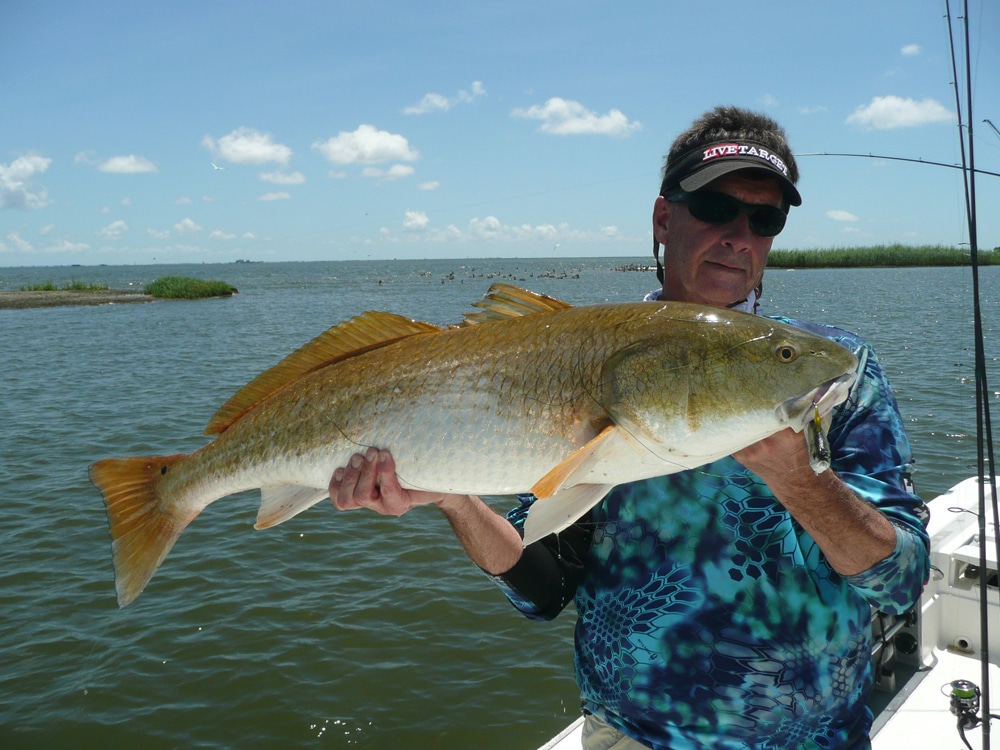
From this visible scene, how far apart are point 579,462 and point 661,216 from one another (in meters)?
1.29

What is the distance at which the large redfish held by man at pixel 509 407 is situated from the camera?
201 cm

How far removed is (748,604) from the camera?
2156 millimetres

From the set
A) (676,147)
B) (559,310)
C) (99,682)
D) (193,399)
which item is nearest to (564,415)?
(559,310)

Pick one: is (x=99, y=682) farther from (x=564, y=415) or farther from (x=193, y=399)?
(x=193, y=399)

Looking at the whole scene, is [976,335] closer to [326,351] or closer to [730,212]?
[730,212]

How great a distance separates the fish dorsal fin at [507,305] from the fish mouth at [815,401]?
805mm

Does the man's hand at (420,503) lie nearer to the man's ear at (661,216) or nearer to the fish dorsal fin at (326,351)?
the fish dorsal fin at (326,351)

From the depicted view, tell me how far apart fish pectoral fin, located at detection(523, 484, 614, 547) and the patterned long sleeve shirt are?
39 cm

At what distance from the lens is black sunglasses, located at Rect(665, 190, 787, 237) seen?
254 centimetres

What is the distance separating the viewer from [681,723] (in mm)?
2174

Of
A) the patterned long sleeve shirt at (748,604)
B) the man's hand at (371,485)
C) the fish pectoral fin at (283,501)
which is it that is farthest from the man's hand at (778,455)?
the fish pectoral fin at (283,501)

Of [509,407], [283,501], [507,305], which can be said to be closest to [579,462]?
[509,407]

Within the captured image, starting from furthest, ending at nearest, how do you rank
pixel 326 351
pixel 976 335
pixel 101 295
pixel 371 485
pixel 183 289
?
pixel 101 295 → pixel 183 289 → pixel 976 335 → pixel 326 351 → pixel 371 485

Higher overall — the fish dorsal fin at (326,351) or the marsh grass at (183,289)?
the marsh grass at (183,289)
